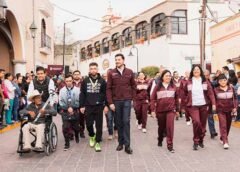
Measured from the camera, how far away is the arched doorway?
958 inches

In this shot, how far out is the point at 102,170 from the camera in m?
7.44

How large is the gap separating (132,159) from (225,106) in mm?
2730

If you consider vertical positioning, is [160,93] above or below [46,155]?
above

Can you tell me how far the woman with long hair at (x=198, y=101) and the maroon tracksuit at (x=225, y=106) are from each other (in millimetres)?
319

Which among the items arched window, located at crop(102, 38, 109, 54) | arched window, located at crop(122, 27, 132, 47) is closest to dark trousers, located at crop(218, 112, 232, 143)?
arched window, located at crop(122, 27, 132, 47)

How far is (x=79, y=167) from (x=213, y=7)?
140 ft

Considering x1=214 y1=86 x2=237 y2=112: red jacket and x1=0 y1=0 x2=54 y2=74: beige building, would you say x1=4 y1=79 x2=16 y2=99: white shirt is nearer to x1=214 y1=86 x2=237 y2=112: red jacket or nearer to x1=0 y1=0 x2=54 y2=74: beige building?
x1=214 y1=86 x2=237 y2=112: red jacket

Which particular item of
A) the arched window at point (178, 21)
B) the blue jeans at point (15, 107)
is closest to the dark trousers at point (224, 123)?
the blue jeans at point (15, 107)

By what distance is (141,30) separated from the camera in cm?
5591

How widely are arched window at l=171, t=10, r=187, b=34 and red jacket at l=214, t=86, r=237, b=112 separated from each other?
3739cm

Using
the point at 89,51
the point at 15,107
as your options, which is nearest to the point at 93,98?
the point at 15,107

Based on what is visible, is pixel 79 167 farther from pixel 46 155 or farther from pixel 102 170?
pixel 46 155

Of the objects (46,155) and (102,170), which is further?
(46,155)

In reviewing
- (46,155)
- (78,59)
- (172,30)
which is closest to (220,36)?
(172,30)
